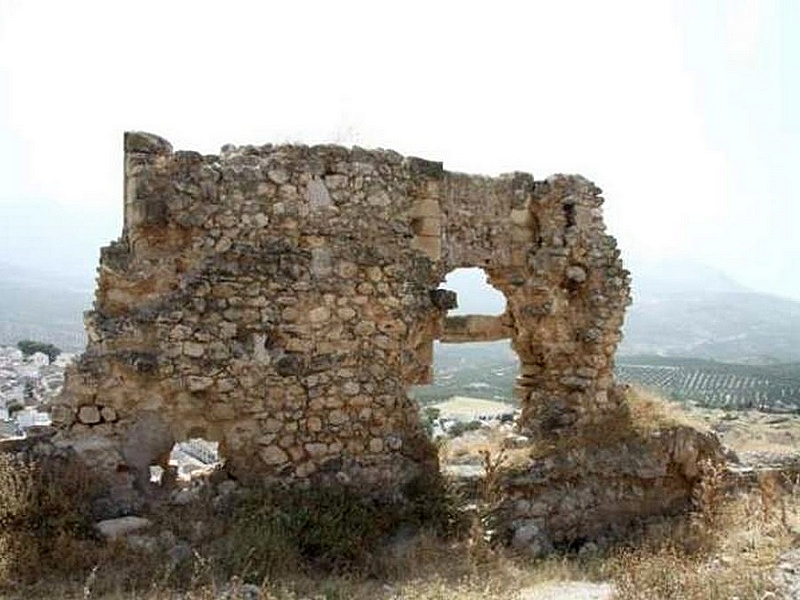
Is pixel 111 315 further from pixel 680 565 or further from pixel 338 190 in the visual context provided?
pixel 680 565

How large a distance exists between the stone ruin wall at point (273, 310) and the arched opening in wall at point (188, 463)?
36 centimetres

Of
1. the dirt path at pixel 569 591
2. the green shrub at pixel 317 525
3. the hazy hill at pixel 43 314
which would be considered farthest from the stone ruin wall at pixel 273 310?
the hazy hill at pixel 43 314

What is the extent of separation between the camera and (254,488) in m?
7.26

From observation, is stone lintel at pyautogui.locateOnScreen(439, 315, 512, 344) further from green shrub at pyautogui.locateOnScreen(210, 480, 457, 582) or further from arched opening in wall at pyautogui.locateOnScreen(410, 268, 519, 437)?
green shrub at pyautogui.locateOnScreen(210, 480, 457, 582)

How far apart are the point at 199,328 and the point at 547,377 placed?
4675 mm

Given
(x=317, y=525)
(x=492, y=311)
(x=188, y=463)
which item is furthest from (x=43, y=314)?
(x=317, y=525)

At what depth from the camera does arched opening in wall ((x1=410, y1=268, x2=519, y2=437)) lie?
9.66 m

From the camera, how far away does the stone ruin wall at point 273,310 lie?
7.08 metres

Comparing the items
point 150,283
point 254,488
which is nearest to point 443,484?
point 254,488

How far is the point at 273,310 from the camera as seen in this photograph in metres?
7.56

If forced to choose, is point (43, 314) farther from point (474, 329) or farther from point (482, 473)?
point (482, 473)

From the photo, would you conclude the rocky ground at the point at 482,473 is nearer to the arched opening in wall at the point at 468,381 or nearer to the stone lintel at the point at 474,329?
the arched opening in wall at the point at 468,381

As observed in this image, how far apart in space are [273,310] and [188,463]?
3014 mm

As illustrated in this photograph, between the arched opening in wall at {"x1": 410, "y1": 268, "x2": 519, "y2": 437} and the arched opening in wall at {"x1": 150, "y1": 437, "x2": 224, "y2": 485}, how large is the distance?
91.7 inches
